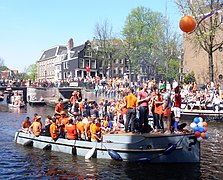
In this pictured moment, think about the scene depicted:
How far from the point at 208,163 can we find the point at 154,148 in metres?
2.49

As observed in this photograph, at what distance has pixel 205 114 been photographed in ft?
82.9

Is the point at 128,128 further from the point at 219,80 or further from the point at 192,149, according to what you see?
the point at 219,80

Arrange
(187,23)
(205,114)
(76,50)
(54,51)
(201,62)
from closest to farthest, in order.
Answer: (187,23), (205,114), (201,62), (76,50), (54,51)

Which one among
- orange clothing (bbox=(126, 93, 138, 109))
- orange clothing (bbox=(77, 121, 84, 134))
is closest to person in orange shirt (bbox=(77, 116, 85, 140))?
orange clothing (bbox=(77, 121, 84, 134))

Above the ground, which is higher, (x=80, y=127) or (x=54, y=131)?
(x=80, y=127)

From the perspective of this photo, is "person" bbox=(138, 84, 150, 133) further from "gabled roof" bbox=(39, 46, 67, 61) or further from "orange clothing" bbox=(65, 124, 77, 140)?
"gabled roof" bbox=(39, 46, 67, 61)

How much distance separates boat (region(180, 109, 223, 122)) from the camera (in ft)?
81.7

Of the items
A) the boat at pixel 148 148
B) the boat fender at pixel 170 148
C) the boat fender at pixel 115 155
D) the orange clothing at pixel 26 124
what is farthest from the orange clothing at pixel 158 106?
the orange clothing at pixel 26 124

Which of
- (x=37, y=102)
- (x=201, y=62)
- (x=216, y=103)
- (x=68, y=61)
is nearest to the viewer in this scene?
(x=216, y=103)

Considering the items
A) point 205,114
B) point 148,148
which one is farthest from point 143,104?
point 205,114

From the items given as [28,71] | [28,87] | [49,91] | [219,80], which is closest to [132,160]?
[219,80]

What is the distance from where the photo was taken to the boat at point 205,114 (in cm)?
2489

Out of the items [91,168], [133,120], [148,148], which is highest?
[133,120]

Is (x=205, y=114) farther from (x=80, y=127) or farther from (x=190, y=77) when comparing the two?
(x=190, y=77)
